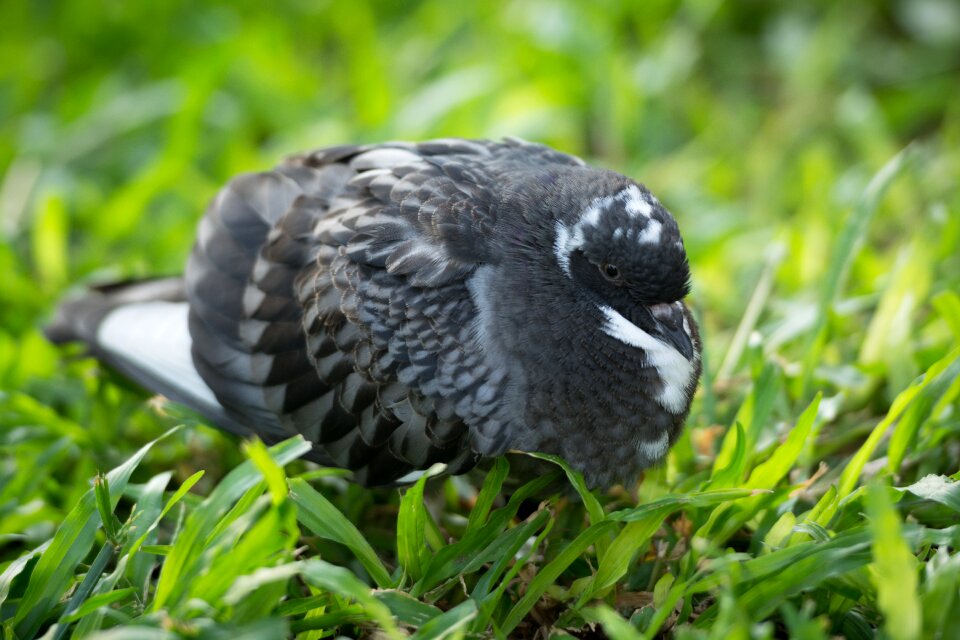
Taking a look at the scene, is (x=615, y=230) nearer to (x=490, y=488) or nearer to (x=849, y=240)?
(x=490, y=488)

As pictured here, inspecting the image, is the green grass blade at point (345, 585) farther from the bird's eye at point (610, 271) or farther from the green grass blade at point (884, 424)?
the green grass blade at point (884, 424)

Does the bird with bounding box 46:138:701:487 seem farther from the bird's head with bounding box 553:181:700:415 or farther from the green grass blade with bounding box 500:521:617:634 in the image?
the green grass blade with bounding box 500:521:617:634

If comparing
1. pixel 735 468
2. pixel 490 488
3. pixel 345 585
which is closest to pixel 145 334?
pixel 490 488

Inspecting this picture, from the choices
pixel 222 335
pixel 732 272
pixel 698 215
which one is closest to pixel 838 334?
pixel 732 272

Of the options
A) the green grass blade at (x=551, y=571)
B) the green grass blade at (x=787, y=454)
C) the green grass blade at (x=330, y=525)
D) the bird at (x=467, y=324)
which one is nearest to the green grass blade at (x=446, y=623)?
the green grass blade at (x=551, y=571)

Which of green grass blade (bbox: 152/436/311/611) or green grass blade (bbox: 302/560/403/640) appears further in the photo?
green grass blade (bbox: 152/436/311/611)

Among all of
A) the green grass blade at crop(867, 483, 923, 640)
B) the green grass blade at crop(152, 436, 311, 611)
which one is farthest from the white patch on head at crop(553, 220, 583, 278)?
the green grass blade at crop(867, 483, 923, 640)
